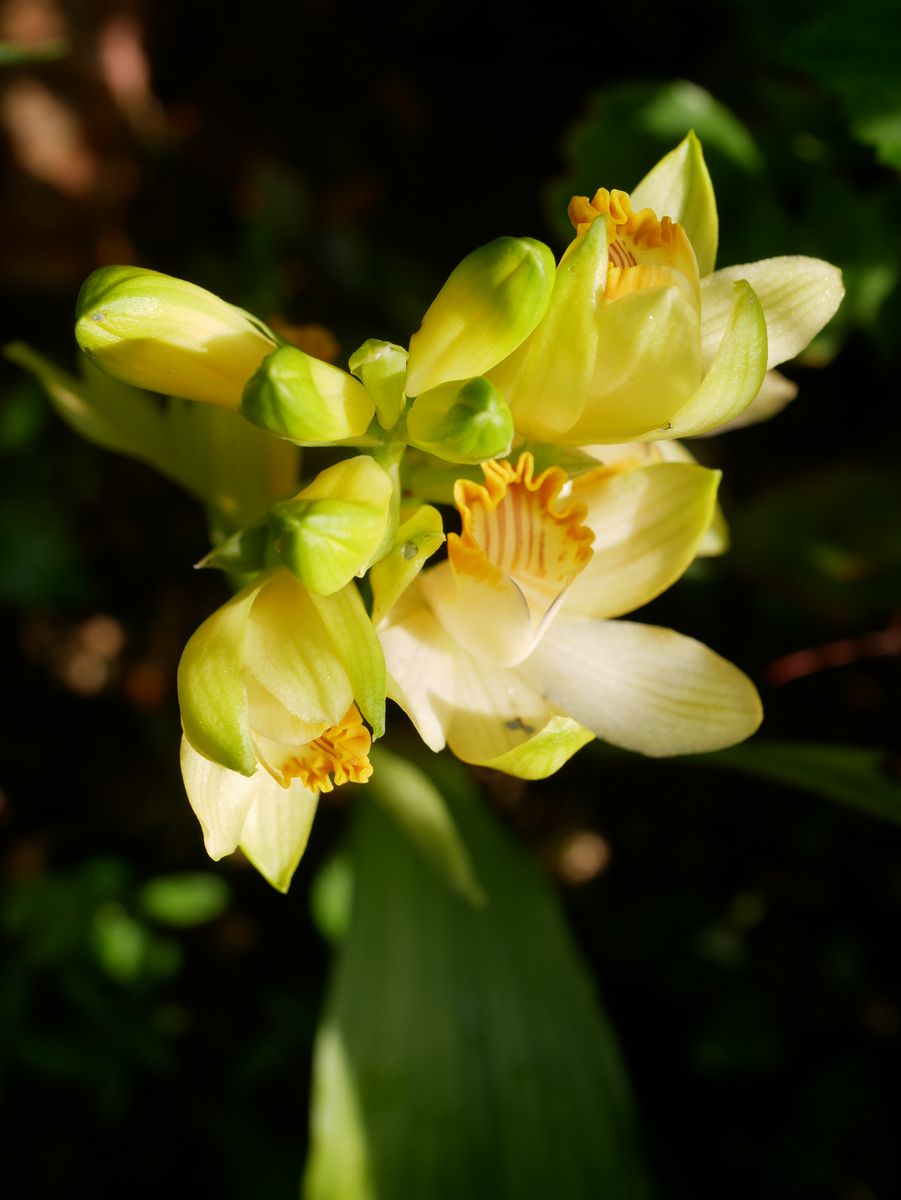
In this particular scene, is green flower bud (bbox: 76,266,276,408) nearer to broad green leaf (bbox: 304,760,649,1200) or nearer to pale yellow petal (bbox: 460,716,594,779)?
pale yellow petal (bbox: 460,716,594,779)

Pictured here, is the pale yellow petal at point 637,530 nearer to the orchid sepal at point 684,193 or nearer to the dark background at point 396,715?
the orchid sepal at point 684,193

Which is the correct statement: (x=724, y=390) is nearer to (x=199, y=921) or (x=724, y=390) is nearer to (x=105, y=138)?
(x=199, y=921)

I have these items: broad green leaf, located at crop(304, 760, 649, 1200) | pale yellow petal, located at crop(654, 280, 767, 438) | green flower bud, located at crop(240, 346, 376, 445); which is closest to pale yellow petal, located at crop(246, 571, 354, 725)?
green flower bud, located at crop(240, 346, 376, 445)

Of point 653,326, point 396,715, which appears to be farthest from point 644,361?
point 396,715

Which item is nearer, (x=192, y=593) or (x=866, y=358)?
(x=866, y=358)

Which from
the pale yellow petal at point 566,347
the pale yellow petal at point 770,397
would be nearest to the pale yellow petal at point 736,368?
the pale yellow petal at point 566,347

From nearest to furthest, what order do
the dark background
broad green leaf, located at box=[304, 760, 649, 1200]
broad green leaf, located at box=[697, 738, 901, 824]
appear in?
broad green leaf, located at box=[697, 738, 901, 824] < broad green leaf, located at box=[304, 760, 649, 1200] < the dark background

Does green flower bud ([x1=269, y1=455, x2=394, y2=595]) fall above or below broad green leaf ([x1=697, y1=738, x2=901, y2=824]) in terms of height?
above

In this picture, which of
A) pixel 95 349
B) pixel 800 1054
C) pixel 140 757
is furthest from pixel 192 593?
pixel 800 1054
